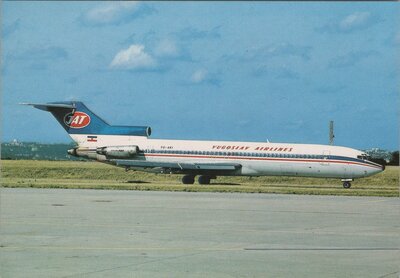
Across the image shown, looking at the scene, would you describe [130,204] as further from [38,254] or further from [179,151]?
[179,151]

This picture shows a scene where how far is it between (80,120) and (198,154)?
9.93 meters

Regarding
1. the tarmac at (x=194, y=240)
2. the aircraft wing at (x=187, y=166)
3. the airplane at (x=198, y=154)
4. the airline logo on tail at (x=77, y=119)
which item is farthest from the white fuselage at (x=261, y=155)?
the tarmac at (x=194, y=240)

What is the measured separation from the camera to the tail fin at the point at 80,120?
177ft

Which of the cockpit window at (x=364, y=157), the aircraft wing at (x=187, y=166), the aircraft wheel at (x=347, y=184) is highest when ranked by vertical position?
the cockpit window at (x=364, y=157)

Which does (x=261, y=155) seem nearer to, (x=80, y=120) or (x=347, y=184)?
(x=347, y=184)

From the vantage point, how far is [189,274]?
412 inches

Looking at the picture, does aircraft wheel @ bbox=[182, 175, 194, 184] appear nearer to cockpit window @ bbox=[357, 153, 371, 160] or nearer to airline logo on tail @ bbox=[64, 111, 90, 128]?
airline logo on tail @ bbox=[64, 111, 90, 128]

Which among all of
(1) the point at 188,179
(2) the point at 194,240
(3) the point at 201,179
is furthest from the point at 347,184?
(2) the point at 194,240

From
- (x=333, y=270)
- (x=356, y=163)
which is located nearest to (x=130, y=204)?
(x=333, y=270)

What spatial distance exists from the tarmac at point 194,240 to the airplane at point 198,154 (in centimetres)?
2128

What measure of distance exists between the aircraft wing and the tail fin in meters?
4.49

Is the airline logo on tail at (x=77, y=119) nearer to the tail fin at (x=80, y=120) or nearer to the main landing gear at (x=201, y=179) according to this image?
the tail fin at (x=80, y=120)

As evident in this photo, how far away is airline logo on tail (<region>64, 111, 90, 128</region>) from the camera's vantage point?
54.5 metres

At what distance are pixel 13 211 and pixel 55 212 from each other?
4.13ft
